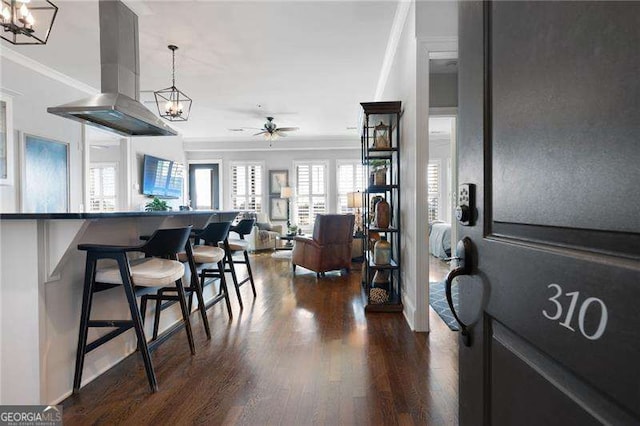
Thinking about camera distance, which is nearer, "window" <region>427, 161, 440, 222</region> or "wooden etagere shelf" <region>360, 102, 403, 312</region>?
"wooden etagere shelf" <region>360, 102, 403, 312</region>

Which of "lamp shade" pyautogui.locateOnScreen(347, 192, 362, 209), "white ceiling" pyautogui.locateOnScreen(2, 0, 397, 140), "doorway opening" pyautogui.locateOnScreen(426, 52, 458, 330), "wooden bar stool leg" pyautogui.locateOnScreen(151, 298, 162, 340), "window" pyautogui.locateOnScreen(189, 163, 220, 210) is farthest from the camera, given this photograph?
"window" pyautogui.locateOnScreen(189, 163, 220, 210)

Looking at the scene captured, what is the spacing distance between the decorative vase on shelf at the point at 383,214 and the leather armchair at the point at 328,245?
1.29 meters

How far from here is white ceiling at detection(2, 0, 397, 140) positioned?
3229 millimetres

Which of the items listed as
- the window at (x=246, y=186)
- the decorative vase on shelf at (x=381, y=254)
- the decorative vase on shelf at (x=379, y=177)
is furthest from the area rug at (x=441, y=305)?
the window at (x=246, y=186)

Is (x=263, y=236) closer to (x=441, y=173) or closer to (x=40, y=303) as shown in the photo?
(x=441, y=173)

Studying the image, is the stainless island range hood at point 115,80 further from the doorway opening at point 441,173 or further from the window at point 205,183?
the window at point 205,183

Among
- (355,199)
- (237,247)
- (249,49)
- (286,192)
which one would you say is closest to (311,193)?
(286,192)

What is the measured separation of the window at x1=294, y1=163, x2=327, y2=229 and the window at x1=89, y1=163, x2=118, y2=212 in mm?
4746

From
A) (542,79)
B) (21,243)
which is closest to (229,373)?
(21,243)

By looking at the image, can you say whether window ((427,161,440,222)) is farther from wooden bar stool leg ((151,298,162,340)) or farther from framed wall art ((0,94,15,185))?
framed wall art ((0,94,15,185))

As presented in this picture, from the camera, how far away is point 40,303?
170 cm

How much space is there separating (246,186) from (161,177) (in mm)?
2230

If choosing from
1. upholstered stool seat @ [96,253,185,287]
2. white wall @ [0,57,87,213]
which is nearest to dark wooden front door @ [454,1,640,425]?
upholstered stool seat @ [96,253,185,287]

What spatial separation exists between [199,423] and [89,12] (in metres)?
3.84
